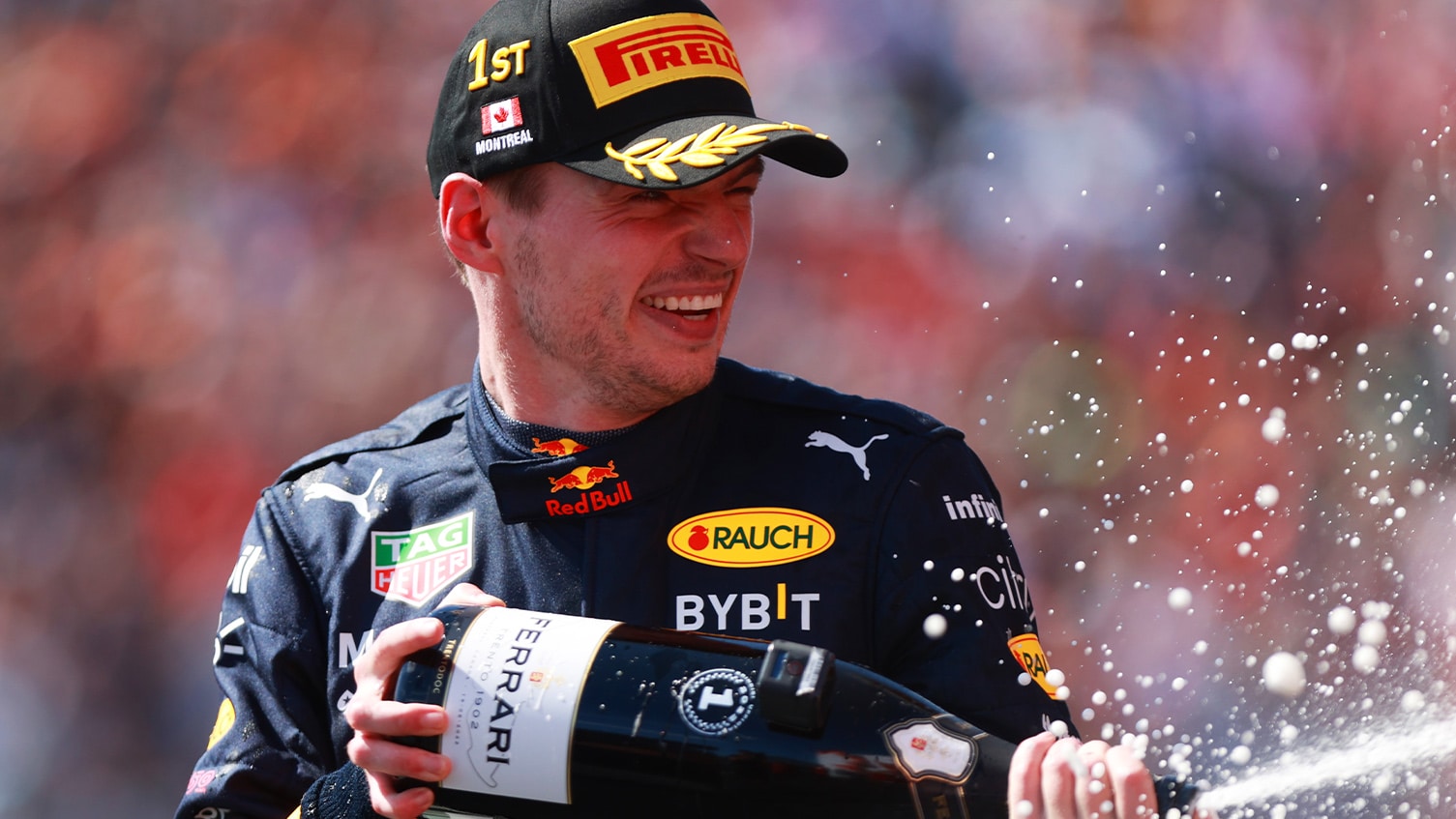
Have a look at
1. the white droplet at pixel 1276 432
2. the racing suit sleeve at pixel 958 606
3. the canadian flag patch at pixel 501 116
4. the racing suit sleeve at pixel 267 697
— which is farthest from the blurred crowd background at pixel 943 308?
the racing suit sleeve at pixel 267 697

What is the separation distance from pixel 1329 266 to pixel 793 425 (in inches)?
87.8

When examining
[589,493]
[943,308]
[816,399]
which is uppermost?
[943,308]

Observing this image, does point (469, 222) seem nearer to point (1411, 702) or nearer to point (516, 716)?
point (516, 716)

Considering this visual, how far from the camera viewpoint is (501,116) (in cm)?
207

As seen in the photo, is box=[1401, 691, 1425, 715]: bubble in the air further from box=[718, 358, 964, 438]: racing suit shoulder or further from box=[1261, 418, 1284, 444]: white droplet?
box=[718, 358, 964, 438]: racing suit shoulder

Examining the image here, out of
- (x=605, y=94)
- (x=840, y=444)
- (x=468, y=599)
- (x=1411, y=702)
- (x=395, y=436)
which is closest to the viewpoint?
(x=468, y=599)

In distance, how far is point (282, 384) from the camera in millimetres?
4539

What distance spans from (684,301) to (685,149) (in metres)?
0.24

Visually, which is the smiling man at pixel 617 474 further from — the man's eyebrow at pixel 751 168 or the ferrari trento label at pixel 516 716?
the ferrari trento label at pixel 516 716

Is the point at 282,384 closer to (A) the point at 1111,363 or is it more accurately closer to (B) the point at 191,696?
(B) the point at 191,696

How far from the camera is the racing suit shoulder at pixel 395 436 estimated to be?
7.53 feet

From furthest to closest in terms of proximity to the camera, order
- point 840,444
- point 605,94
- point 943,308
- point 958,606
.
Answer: point 943,308, point 840,444, point 605,94, point 958,606

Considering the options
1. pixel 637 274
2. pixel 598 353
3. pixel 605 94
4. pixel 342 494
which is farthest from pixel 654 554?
pixel 605 94

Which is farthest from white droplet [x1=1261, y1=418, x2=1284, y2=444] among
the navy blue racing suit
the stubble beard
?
the stubble beard
